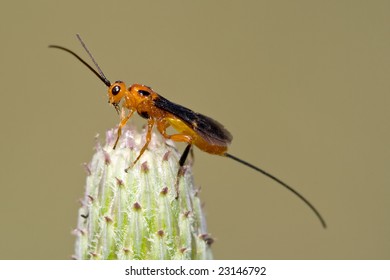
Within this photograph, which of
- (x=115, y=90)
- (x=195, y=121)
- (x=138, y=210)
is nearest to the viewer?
(x=138, y=210)

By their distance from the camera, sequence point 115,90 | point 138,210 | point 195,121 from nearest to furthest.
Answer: point 138,210 < point 115,90 < point 195,121

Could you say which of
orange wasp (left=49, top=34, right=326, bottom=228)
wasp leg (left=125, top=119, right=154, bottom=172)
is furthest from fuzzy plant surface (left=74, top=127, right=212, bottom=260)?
orange wasp (left=49, top=34, right=326, bottom=228)

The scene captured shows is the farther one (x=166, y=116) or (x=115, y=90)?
(x=166, y=116)

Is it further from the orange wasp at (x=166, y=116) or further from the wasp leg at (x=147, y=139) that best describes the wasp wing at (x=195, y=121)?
the wasp leg at (x=147, y=139)

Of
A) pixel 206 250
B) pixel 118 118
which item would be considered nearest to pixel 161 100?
pixel 118 118

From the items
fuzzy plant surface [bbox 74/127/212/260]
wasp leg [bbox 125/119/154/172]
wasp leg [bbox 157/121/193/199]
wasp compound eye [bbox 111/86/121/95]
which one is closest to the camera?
fuzzy plant surface [bbox 74/127/212/260]

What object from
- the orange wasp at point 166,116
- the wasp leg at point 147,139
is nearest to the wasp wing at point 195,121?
the orange wasp at point 166,116

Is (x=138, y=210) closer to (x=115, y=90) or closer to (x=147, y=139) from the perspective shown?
(x=147, y=139)

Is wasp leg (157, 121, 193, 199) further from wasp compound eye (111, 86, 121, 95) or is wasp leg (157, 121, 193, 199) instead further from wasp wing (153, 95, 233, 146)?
wasp compound eye (111, 86, 121, 95)

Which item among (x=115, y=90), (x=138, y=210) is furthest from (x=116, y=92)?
(x=138, y=210)
